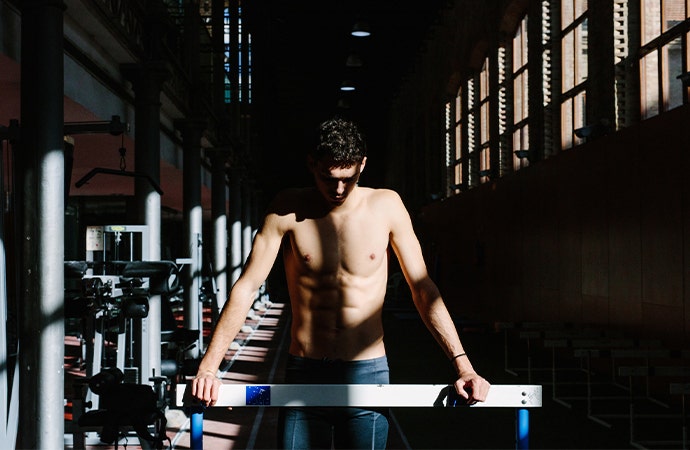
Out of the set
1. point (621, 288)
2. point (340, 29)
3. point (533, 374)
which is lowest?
point (533, 374)

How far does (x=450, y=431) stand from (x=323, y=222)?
579 cm

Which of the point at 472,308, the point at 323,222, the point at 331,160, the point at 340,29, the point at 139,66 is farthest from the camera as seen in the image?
the point at 340,29

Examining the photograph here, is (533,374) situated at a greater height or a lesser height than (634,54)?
lesser

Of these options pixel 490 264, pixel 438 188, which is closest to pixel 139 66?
pixel 490 264

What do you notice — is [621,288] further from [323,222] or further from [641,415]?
[323,222]

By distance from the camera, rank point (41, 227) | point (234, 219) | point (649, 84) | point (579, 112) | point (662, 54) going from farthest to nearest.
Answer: point (234, 219) → point (579, 112) → point (649, 84) → point (662, 54) → point (41, 227)

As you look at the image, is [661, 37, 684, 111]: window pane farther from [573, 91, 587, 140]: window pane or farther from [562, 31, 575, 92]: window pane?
[562, 31, 575, 92]: window pane

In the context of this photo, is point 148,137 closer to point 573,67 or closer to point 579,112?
point 579,112

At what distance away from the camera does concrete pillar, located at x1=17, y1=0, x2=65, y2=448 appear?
20.6 feet

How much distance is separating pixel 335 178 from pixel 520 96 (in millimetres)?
15640

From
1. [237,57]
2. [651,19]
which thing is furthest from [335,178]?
[237,57]

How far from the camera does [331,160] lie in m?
2.85

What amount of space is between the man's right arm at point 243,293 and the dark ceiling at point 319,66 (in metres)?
16.4

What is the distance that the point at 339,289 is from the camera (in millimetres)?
3096
